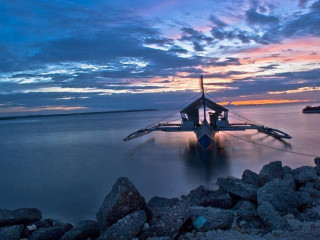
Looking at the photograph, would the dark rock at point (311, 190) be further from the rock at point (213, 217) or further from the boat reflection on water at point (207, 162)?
the boat reflection on water at point (207, 162)

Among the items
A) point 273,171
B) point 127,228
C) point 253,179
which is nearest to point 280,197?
point 253,179

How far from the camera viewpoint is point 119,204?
17.5 feet

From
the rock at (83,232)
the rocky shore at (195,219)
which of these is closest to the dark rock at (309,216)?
the rocky shore at (195,219)

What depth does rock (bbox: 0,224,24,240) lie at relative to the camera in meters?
5.52

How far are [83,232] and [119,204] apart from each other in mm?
945

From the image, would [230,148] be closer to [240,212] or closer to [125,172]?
[125,172]

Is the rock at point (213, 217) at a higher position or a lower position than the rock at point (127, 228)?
lower

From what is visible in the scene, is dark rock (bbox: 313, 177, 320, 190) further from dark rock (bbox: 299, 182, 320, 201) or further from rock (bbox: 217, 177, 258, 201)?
rock (bbox: 217, 177, 258, 201)

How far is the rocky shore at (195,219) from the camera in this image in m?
4.84

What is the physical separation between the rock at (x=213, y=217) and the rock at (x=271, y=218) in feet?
1.95

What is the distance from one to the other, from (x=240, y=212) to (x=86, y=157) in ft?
50.5

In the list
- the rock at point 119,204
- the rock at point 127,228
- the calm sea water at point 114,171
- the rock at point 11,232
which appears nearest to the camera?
the rock at point 127,228

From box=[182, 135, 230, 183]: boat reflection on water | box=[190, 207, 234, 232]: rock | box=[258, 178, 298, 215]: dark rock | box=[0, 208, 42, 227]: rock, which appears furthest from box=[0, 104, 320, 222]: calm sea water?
box=[258, 178, 298, 215]: dark rock

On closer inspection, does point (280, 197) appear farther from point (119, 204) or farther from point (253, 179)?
point (119, 204)
